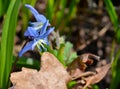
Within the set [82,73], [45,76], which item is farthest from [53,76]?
[82,73]

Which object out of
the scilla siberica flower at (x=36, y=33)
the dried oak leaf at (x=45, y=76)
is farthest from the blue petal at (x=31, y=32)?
the dried oak leaf at (x=45, y=76)

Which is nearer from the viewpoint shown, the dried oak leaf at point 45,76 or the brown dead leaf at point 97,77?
the dried oak leaf at point 45,76

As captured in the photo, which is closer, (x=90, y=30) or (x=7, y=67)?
(x=7, y=67)

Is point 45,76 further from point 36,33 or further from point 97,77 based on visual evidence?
point 97,77

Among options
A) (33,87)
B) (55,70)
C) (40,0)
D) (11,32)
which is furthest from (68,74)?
(40,0)

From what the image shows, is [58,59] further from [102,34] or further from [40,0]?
[40,0]

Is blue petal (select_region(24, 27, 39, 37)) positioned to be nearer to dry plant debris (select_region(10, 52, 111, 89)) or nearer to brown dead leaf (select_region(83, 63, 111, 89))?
dry plant debris (select_region(10, 52, 111, 89))

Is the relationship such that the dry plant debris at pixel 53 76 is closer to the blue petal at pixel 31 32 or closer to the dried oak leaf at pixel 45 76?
the dried oak leaf at pixel 45 76
